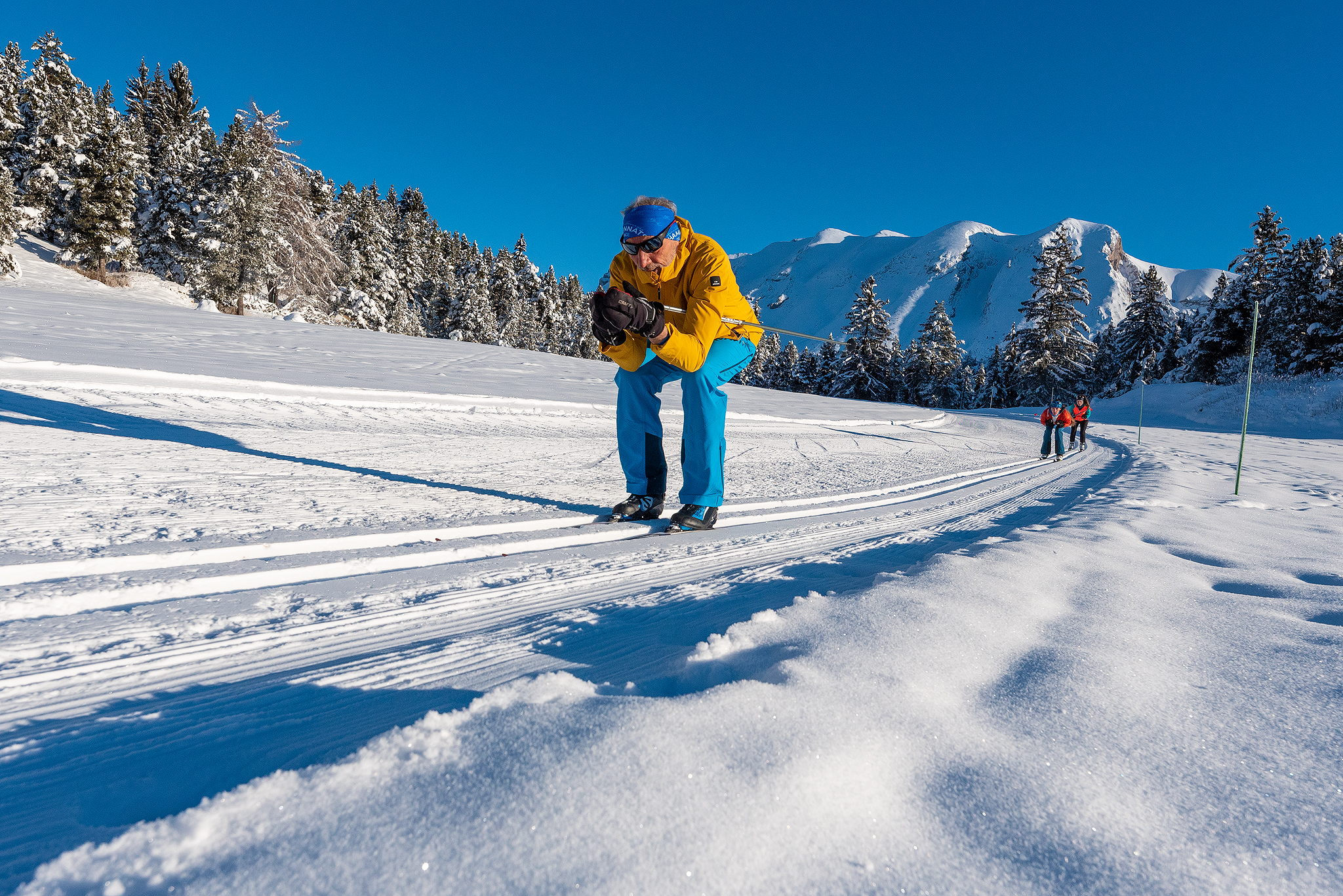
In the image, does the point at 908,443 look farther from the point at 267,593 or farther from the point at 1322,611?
the point at 267,593

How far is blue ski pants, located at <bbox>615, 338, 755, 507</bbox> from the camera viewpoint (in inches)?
109

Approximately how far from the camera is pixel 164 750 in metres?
0.89

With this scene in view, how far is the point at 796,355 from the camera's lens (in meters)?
55.2

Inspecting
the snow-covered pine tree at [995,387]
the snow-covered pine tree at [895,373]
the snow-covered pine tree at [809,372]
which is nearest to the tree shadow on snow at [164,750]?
the snow-covered pine tree at [895,373]

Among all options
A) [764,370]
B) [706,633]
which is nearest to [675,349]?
[706,633]

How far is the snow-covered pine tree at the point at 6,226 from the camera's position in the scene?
80.0 ft

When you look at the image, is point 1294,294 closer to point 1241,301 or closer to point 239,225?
point 1241,301

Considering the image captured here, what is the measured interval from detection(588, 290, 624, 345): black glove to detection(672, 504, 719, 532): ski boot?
31.1 inches

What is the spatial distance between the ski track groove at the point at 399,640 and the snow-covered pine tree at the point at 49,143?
1644 inches

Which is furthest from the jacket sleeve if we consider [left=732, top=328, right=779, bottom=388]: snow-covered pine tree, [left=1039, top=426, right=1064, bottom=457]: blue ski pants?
A: [left=732, top=328, right=779, bottom=388]: snow-covered pine tree

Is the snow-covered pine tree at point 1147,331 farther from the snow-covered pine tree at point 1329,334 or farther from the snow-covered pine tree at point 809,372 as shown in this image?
the snow-covered pine tree at point 809,372

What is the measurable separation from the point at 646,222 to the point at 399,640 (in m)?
2.01

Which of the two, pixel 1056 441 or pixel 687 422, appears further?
pixel 1056 441

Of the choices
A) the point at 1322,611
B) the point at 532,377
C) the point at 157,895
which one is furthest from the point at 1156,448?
the point at 157,895
